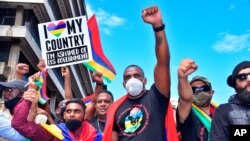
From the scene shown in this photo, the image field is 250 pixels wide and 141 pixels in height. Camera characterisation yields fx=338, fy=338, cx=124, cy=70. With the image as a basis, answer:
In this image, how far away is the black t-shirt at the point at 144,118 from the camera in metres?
2.65

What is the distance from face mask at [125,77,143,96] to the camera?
281cm

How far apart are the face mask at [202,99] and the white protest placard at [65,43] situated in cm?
317

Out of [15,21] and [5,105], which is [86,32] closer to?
[5,105]

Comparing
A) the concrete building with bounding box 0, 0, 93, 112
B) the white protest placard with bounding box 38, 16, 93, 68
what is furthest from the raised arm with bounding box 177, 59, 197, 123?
the concrete building with bounding box 0, 0, 93, 112

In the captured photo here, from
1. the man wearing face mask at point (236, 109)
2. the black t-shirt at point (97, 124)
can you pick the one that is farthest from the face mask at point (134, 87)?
the black t-shirt at point (97, 124)

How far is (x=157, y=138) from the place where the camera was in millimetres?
2629

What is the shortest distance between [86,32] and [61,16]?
19931mm

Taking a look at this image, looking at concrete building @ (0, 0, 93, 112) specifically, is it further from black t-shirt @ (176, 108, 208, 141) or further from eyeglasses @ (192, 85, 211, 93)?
black t-shirt @ (176, 108, 208, 141)

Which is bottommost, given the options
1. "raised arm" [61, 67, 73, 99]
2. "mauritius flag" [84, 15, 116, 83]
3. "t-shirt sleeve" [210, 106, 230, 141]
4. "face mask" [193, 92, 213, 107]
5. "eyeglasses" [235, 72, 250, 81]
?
"t-shirt sleeve" [210, 106, 230, 141]

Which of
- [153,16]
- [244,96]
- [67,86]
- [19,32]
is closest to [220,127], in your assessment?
[244,96]

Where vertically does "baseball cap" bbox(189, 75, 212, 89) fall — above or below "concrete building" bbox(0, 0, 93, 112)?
below

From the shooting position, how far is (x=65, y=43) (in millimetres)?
6492

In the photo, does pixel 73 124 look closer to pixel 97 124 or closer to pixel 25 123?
pixel 25 123

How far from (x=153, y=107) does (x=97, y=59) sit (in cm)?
376
